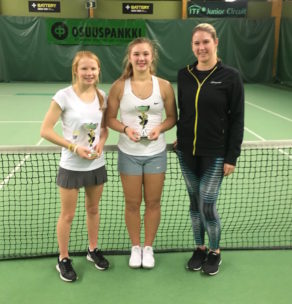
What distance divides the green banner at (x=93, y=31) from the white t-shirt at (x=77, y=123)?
38.7 ft

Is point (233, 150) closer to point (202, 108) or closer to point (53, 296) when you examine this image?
point (202, 108)

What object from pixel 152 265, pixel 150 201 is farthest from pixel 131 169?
pixel 152 265

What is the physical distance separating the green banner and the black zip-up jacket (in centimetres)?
1179

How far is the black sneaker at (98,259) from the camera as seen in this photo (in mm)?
2711

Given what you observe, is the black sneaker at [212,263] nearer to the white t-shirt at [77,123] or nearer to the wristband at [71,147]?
the white t-shirt at [77,123]

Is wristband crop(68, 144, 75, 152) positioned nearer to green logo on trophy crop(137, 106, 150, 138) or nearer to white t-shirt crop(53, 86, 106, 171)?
white t-shirt crop(53, 86, 106, 171)

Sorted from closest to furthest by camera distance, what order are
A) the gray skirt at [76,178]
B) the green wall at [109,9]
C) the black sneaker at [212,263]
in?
the gray skirt at [76,178] → the black sneaker at [212,263] → the green wall at [109,9]

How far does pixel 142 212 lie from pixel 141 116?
1488 millimetres

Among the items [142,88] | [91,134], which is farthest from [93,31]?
[91,134]

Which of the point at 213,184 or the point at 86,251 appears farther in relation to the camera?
the point at 86,251

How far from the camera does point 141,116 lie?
2.41 metres

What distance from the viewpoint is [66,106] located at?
2.27 meters

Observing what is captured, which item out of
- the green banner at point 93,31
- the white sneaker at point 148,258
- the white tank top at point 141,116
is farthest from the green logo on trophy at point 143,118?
the green banner at point 93,31

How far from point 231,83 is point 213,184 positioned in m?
0.67
